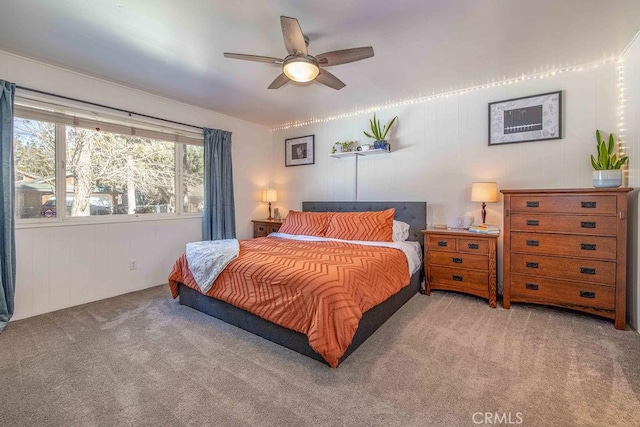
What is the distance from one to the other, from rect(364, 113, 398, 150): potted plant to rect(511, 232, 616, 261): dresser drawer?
190 centimetres

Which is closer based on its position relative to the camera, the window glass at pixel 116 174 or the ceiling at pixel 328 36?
the ceiling at pixel 328 36

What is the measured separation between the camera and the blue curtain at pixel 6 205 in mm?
2527

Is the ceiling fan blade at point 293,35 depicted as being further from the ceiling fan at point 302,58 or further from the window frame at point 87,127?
the window frame at point 87,127

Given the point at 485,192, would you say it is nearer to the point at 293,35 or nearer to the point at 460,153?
the point at 460,153

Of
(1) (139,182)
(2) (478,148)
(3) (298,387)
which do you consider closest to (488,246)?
(2) (478,148)

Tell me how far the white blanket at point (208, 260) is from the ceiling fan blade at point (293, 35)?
1780 millimetres

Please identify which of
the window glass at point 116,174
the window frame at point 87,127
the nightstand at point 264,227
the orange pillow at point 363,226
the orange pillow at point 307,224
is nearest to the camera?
the window frame at point 87,127

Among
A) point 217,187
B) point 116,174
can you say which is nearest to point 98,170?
point 116,174

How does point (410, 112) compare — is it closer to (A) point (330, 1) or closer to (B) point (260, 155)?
(A) point (330, 1)

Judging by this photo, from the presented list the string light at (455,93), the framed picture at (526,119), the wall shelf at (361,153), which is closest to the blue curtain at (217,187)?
the string light at (455,93)

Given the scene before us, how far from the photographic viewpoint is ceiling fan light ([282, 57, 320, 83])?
212 cm

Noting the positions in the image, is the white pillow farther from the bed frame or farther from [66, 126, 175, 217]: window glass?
[66, 126, 175, 217]: window glass

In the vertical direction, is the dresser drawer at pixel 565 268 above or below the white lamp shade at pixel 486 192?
below

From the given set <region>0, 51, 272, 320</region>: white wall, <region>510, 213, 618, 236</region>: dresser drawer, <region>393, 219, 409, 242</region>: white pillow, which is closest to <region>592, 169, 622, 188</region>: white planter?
<region>510, 213, 618, 236</region>: dresser drawer
